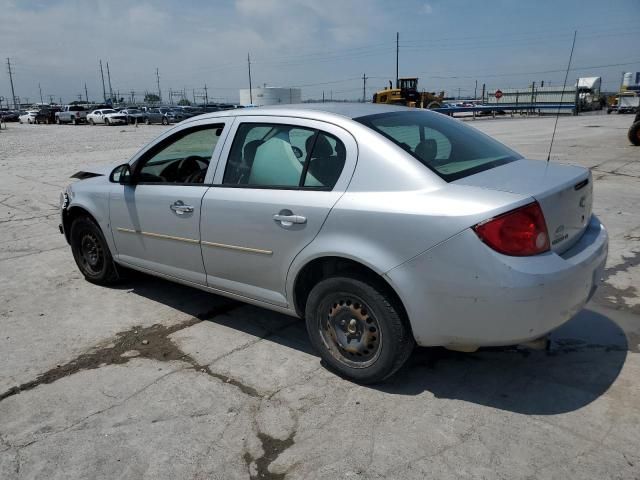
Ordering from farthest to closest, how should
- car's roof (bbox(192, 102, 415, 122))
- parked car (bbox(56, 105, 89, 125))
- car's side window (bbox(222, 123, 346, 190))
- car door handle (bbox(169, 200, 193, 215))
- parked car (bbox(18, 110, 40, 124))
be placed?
parked car (bbox(18, 110, 40, 124))
parked car (bbox(56, 105, 89, 125))
car door handle (bbox(169, 200, 193, 215))
car's roof (bbox(192, 102, 415, 122))
car's side window (bbox(222, 123, 346, 190))

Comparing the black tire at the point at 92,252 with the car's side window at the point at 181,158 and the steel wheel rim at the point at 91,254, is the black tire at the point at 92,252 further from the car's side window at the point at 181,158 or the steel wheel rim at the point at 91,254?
the car's side window at the point at 181,158

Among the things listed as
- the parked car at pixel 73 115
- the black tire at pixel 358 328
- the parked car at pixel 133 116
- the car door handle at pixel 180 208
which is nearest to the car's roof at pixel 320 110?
the car door handle at pixel 180 208

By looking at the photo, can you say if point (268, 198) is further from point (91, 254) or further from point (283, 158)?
point (91, 254)

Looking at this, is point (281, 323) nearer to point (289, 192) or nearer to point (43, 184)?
point (289, 192)

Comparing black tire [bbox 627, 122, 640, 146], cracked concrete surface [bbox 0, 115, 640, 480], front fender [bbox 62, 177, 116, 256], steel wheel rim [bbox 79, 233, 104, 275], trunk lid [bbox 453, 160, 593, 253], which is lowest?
cracked concrete surface [bbox 0, 115, 640, 480]

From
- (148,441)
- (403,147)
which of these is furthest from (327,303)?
(148,441)

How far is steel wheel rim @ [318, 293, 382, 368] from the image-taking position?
3.07 metres

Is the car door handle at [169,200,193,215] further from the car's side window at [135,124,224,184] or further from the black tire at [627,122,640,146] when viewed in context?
the black tire at [627,122,640,146]

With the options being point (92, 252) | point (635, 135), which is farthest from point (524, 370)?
point (635, 135)

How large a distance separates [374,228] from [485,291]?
67cm

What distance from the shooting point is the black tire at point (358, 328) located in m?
2.94

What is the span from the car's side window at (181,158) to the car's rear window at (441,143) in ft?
4.49

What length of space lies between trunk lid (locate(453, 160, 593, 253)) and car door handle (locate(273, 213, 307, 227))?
929 millimetres

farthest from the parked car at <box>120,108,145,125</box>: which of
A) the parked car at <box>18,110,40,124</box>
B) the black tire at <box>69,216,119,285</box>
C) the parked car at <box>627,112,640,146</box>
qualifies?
the black tire at <box>69,216,119,285</box>
